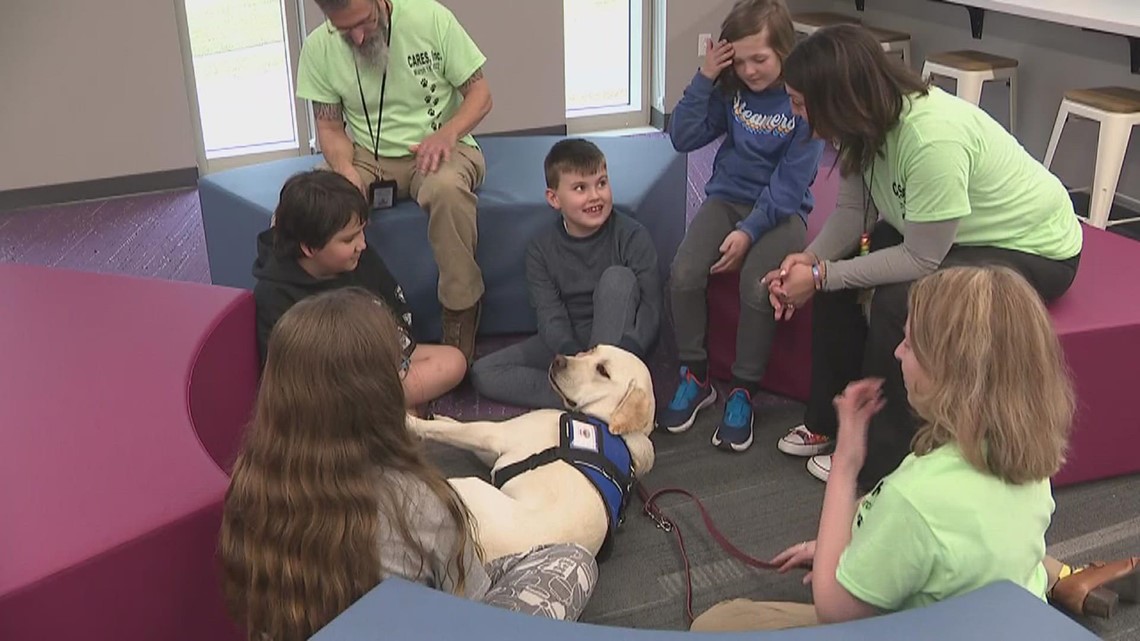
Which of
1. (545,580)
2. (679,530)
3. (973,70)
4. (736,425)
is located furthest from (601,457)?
(973,70)

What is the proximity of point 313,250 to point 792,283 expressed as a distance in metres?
1.07

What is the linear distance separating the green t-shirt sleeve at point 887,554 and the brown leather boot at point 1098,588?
753mm

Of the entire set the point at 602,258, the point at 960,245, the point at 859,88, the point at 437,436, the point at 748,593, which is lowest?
the point at 748,593

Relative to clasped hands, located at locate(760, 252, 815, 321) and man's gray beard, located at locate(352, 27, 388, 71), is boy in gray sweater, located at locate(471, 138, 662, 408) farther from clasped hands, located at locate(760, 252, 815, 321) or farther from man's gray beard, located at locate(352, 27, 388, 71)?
man's gray beard, located at locate(352, 27, 388, 71)

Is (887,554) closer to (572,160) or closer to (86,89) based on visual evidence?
(572,160)

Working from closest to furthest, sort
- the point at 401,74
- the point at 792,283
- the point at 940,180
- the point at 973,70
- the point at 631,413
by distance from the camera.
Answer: the point at 940,180 → the point at 631,413 → the point at 792,283 → the point at 401,74 → the point at 973,70

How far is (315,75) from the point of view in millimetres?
2910

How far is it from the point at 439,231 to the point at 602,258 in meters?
0.43

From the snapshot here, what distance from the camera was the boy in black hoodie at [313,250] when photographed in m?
2.35

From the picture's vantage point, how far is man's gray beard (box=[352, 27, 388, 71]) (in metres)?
2.82

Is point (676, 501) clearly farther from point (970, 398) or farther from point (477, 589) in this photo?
point (970, 398)

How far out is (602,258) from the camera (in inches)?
Result: 108

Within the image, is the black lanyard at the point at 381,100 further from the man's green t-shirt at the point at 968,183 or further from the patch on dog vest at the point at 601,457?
the man's green t-shirt at the point at 968,183

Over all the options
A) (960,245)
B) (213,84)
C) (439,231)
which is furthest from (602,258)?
(213,84)
